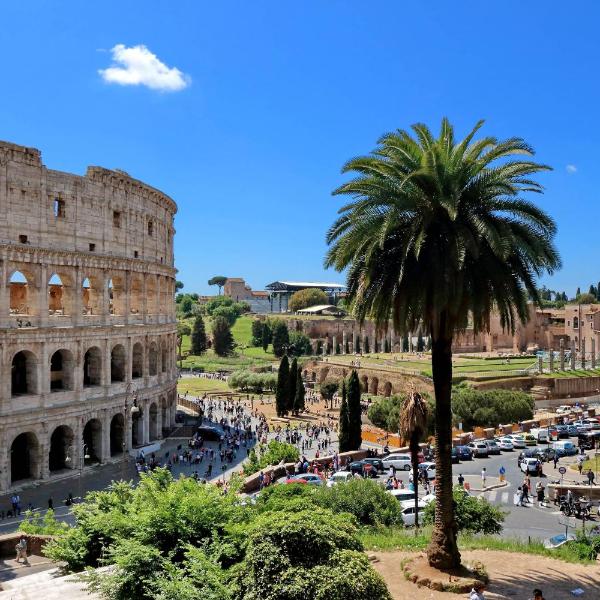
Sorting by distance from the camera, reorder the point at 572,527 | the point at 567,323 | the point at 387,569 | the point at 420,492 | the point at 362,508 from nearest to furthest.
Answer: the point at 387,569, the point at 362,508, the point at 572,527, the point at 420,492, the point at 567,323

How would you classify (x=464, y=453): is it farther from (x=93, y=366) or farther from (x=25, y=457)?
(x=25, y=457)

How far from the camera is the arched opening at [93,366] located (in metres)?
35.2

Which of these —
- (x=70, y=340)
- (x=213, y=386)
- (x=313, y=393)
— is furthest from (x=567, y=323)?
(x=70, y=340)

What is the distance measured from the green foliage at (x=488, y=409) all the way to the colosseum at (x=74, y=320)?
2243 cm

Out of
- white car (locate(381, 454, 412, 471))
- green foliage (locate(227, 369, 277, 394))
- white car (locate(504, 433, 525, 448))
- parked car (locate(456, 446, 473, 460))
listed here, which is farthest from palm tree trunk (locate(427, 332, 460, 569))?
green foliage (locate(227, 369, 277, 394))

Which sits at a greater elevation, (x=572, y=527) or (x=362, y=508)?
(x=362, y=508)

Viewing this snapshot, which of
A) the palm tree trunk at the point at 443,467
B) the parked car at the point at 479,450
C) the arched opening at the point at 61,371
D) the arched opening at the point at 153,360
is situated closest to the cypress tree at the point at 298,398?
the arched opening at the point at 153,360

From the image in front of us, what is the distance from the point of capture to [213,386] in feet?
256

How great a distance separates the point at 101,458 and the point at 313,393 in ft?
149

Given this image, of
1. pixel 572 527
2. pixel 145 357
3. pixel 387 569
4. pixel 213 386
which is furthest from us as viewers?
pixel 213 386

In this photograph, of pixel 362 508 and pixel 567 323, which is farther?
pixel 567 323

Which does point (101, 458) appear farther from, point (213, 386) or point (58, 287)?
point (213, 386)

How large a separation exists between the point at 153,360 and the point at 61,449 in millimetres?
10206

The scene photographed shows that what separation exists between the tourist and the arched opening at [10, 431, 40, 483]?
24615mm
